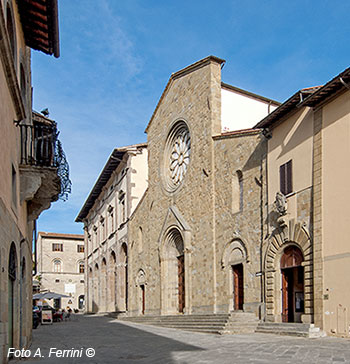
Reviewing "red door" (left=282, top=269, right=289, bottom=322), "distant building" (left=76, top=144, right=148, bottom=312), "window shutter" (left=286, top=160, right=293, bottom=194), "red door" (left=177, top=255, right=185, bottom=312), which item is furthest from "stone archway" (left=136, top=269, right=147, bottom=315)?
"window shutter" (left=286, top=160, right=293, bottom=194)

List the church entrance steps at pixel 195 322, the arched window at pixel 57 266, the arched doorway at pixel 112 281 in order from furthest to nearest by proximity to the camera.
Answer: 1. the arched window at pixel 57 266
2. the arched doorway at pixel 112 281
3. the church entrance steps at pixel 195 322

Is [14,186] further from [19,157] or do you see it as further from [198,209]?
[198,209]

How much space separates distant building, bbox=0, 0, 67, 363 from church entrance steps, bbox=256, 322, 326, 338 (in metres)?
7.93

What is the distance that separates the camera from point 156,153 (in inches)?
1158

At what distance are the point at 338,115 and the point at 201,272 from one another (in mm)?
10676

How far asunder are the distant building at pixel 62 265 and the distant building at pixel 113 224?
12.4 meters

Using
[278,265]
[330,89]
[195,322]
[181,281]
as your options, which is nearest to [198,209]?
[181,281]

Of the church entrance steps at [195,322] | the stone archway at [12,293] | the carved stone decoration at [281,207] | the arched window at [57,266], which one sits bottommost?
the arched window at [57,266]

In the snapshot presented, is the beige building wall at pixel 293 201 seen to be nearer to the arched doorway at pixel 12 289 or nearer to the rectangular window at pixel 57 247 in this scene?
the arched doorway at pixel 12 289

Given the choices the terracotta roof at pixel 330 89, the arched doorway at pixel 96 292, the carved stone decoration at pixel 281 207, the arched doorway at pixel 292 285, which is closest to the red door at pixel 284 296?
the arched doorway at pixel 292 285

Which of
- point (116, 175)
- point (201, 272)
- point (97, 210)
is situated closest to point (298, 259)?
point (201, 272)

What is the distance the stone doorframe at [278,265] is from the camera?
15.9m

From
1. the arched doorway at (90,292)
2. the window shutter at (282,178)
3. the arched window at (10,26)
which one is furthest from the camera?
the arched doorway at (90,292)

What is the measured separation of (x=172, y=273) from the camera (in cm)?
2656
